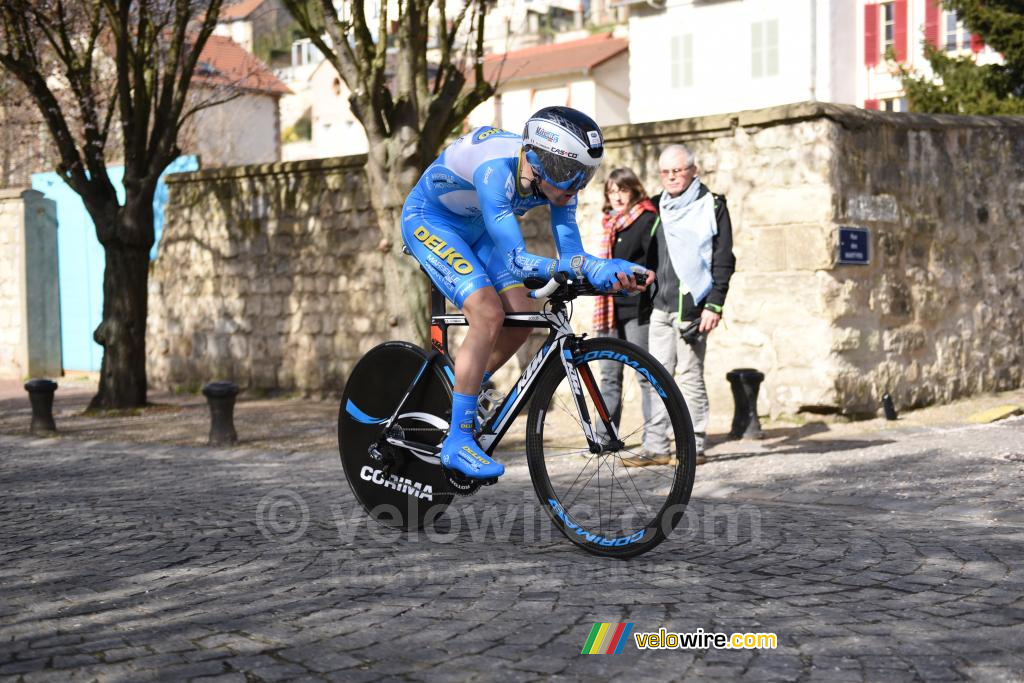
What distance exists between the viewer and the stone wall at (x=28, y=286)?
55.9 ft

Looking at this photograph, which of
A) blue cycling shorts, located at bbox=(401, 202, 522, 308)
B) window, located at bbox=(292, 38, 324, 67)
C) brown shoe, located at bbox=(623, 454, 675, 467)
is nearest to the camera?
brown shoe, located at bbox=(623, 454, 675, 467)

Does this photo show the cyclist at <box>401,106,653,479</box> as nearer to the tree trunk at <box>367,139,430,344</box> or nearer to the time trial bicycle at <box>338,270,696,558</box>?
the time trial bicycle at <box>338,270,696,558</box>

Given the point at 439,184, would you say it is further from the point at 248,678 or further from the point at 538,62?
the point at 538,62

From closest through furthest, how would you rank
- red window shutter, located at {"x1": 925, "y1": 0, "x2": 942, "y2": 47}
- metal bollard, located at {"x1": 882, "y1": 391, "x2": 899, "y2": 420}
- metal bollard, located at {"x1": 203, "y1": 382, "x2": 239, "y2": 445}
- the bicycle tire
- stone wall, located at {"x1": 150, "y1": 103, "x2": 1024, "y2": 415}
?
the bicycle tire < metal bollard, located at {"x1": 203, "y1": 382, "x2": 239, "y2": 445} < stone wall, located at {"x1": 150, "y1": 103, "x2": 1024, "y2": 415} < metal bollard, located at {"x1": 882, "y1": 391, "x2": 899, "y2": 420} < red window shutter, located at {"x1": 925, "y1": 0, "x2": 942, "y2": 47}

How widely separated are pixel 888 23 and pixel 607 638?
4303cm

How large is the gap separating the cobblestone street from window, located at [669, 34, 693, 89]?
40.7m

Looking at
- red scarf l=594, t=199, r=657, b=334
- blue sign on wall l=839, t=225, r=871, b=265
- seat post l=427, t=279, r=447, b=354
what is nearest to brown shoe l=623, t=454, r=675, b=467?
seat post l=427, t=279, r=447, b=354

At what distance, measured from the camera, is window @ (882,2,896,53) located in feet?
142

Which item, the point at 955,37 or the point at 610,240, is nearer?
the point at 610,240

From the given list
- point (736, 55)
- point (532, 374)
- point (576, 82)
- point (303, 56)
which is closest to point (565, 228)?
point (532, 374)

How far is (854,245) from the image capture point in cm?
1024

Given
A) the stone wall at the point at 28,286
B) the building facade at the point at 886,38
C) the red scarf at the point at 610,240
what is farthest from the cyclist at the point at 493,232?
the building facade at the point at 886,38

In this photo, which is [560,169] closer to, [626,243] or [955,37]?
[626,243]

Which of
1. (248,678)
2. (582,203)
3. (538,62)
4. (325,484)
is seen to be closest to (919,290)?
(582,203)
